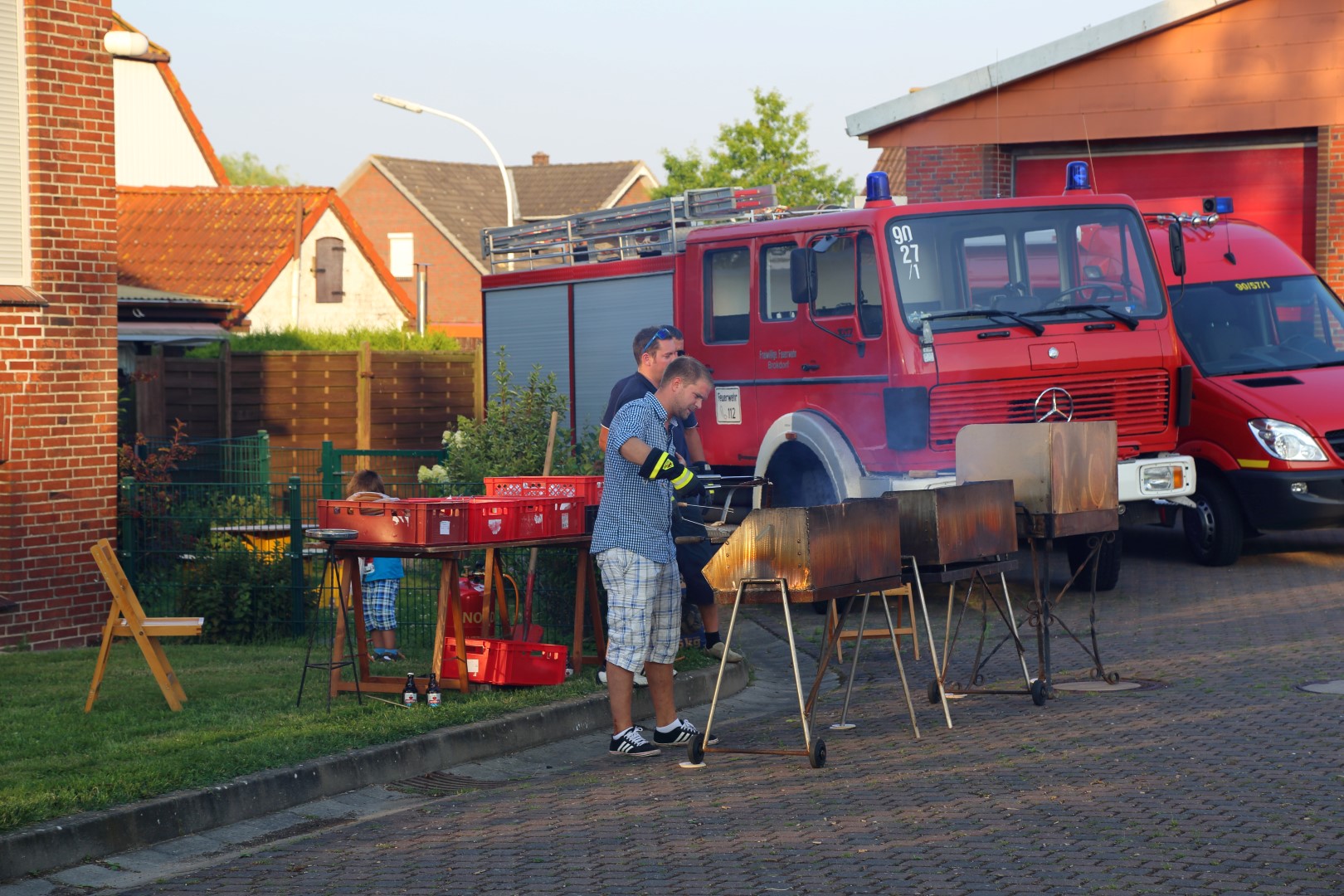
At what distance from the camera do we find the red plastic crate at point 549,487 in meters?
9.60

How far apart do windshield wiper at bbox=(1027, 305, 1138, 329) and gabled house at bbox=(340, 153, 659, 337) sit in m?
45.5

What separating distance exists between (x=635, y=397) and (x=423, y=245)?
175 ft

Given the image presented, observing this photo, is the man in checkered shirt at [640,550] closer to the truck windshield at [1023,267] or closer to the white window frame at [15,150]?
the truck windshield at [1023,267]

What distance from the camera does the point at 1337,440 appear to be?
1410 cm

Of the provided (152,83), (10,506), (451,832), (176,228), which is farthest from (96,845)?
(152,83)

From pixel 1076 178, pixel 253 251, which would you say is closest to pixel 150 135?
pixel 253 251

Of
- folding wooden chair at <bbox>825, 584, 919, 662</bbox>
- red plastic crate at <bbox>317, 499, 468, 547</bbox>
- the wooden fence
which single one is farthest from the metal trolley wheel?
the wooden fence

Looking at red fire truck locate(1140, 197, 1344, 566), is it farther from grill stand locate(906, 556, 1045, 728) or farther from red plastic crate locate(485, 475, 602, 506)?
red plastic crate locate(485, 475, 602, 506)

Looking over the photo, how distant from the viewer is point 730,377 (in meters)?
13.2

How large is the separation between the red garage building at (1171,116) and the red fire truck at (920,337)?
7.72m

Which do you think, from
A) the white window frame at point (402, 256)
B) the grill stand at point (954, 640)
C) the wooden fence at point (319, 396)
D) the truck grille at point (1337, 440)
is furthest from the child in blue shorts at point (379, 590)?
the white window frame at point (402, 256)

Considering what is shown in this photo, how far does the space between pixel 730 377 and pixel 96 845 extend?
299 inches

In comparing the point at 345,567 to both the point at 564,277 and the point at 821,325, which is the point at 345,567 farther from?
the point at 564,277

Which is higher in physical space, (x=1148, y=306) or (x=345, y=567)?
(x=1148, y=306)
